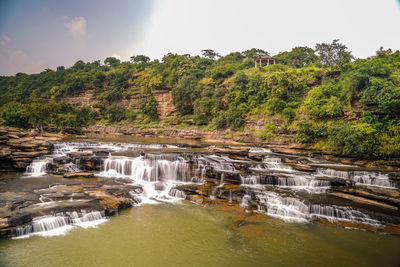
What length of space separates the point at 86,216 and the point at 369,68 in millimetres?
25150

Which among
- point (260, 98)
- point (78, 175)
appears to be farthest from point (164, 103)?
point (78, 175)

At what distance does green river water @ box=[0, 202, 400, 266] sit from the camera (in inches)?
286

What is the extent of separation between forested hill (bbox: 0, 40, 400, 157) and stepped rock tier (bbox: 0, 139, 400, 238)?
13.8 ft

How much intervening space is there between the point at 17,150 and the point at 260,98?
84.4 feet

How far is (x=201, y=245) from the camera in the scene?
27.0 feet

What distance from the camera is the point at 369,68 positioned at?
2153cm

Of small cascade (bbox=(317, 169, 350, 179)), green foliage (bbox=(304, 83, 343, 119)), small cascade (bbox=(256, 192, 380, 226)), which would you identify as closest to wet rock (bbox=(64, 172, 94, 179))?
small cascade (bbox=(256, 192, 380, 226))

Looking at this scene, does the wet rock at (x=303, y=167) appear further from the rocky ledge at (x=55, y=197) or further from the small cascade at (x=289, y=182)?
the rocky ledge at (x=55, y=197)

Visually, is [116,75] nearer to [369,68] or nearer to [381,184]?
[369,68]

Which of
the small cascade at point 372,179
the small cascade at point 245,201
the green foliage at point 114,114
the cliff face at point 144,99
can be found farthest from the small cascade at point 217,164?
the green foliage at point 114,114

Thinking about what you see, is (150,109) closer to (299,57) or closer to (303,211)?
(299,57)

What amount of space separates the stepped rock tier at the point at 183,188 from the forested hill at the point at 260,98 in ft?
13.8

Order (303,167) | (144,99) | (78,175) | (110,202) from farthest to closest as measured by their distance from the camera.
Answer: (144,99) → (303,167) → (78,175) → (110,202)

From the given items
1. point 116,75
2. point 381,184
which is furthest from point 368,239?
point 116,75
